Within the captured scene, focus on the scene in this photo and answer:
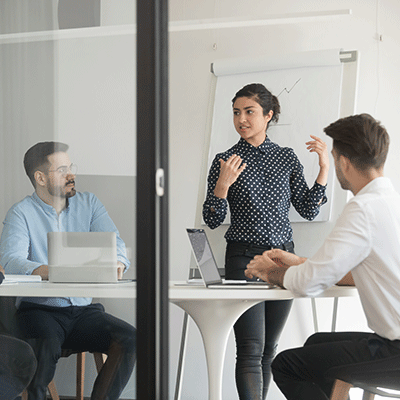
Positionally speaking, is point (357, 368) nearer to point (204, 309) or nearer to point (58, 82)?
point (204, 309)

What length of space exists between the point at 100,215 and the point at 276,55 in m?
2.01

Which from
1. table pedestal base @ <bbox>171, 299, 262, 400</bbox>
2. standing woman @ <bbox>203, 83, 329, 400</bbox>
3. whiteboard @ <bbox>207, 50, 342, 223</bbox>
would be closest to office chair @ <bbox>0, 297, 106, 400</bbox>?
table pedestal base @ <bbox>171, 299, 262, 400</bbox>

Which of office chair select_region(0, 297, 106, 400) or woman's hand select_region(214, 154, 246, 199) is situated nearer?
office chair select_region(0, 297, 106, 400)

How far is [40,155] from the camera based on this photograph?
1302 millimetres

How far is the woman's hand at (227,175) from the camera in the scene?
2156 mm

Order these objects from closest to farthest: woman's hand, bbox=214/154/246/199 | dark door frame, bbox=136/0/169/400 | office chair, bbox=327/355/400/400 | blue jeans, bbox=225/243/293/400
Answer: dark door frame, bbox=136/0/169/400, office chair, bbox=327/355/400/400, blue jeans, bbox=225/243/293/400, woman's hand, bbox=214/154/246/199

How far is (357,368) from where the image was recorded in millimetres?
1483

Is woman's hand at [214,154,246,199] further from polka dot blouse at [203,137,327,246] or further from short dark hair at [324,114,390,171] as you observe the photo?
short dark hair at [324,114,390,171]

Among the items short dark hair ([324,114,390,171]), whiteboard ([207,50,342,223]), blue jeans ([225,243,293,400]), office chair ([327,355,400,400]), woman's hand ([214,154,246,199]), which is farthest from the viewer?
whiteboard ([207,50,342,223])

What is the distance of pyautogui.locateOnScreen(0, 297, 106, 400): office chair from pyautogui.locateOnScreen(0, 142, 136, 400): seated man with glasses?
1 centimetres

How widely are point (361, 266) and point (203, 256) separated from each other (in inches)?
21.3

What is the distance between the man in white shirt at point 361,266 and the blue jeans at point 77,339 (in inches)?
22.2

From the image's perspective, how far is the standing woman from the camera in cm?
217

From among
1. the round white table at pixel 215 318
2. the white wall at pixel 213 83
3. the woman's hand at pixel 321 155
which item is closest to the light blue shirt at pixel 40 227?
the round white table at pixel 215 318
